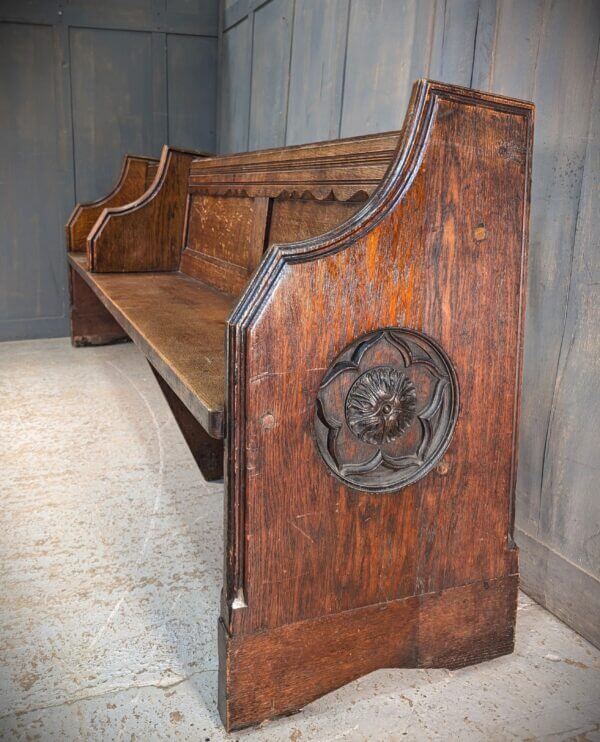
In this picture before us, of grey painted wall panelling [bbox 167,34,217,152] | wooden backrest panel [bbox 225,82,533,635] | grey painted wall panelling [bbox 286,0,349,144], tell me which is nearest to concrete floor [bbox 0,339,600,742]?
wooden backrest panel [bbox 225,82,533,635]

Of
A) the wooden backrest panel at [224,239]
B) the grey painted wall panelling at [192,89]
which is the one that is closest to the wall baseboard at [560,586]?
the wooden backrest panel at [224,239]

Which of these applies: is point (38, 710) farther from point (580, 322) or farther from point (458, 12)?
point (458, 12)

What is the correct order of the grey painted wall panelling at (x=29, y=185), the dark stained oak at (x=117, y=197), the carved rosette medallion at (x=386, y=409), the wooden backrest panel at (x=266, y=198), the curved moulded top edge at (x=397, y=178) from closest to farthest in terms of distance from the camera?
the curved moulded top edge at (x=397, y=178), the carved rosette medallion at (x=386, y=409), the wooden backrest panel at (x=266, y=198), the dark stained oak at (x=117, y=197), the grey painted wall panelling at (x=29, y=185)

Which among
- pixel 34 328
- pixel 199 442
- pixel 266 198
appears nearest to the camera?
pixel 266 198

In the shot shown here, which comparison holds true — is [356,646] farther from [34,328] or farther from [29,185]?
[29,185]

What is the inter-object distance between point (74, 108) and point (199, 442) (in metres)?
3.09

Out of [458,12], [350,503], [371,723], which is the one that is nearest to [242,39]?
[458,12]

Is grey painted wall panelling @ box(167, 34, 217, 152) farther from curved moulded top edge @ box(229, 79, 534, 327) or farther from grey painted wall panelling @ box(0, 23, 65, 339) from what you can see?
curved moulded top edge @ box(229, 79, 534, 327)

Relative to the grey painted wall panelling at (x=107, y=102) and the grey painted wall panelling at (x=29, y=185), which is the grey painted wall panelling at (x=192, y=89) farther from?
the grey painted wall panelling at (x=29, y=185)

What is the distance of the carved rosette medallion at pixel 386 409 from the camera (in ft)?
4.30

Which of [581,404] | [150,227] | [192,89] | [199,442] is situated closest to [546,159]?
[581,404]

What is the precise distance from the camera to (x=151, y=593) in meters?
1.81

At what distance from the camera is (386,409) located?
1.36 meters

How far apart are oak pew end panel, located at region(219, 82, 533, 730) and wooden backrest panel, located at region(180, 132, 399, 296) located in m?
0.24
